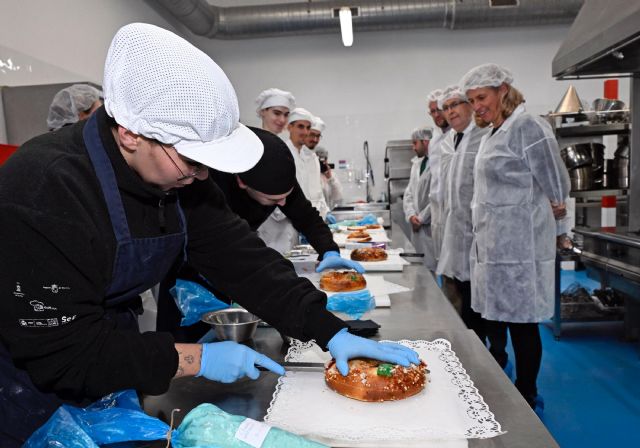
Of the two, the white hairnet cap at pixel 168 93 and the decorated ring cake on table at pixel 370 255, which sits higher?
the white hairnet cap at pixel 168 93

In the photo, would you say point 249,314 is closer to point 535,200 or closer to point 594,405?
point 535,200

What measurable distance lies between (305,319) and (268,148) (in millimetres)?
767

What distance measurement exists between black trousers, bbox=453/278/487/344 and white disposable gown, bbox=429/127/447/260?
69 cm

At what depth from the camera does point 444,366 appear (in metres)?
1.19

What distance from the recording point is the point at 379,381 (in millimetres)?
1040

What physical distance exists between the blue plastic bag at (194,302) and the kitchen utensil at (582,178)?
3.26 meters

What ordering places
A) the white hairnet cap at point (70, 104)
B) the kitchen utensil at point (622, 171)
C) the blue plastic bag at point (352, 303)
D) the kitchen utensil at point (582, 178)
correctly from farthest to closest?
the kitchen utensil at point (582, 178)
the kitchen utensil at point (622, 171)
the white hairnet cap at point (70, 104)
the blue plastic bag at point (352, 303)

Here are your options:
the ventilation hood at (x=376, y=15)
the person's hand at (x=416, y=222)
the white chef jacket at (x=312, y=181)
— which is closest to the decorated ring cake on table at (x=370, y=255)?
the white chef jacket at (x=312, y=181)

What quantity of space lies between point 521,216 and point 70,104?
2.49 m

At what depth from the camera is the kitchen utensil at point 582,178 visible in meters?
3.80

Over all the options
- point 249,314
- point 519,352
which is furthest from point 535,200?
point 249,314

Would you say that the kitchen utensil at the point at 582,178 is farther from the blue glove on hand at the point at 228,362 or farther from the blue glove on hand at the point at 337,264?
the blue glove on hand at the point at 228,362

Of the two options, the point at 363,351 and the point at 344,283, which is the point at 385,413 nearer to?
the point at 363,351

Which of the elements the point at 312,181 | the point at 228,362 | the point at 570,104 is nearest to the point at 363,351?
the point at 228,362
